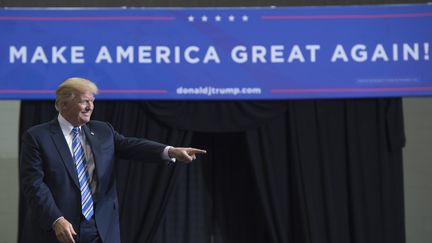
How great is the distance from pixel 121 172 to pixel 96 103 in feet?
1.58

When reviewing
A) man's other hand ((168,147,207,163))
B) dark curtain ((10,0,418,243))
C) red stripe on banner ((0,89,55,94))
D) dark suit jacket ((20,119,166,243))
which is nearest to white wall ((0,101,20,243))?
dark curtain ((10,0,418,243))

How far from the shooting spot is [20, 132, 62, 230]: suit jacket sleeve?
154 cm

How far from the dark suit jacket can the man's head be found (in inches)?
2.6

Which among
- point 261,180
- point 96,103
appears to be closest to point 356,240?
point 261,180

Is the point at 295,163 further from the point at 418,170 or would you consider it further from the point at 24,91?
the point at 24,91

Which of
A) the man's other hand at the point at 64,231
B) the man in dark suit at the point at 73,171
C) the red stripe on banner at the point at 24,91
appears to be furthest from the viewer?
the red stripe on banner at the point at 24,91

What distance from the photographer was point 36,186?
157 centimetres

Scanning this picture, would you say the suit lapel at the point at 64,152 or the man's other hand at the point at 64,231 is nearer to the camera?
the man's other hand at the point at 64,231

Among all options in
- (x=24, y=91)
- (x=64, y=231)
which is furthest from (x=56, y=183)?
(x=24, y=91)

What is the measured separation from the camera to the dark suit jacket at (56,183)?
157 centimetres

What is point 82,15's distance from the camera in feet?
10.6

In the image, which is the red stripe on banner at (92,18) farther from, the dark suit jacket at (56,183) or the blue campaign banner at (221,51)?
the dark suit jacket at (56,183)

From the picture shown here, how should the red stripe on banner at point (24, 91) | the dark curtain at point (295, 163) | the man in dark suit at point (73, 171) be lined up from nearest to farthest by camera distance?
the man in dark suit at point (73, 171), the red stripe on banner at point (24, 91), the dark curtain at point (295, 163)

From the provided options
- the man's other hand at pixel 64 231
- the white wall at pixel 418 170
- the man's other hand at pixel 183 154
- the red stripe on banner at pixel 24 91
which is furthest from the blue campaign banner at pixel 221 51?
the man's other hand at pixel 64 231
